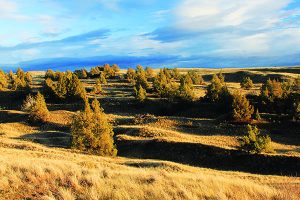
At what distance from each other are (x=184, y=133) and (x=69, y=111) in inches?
1206

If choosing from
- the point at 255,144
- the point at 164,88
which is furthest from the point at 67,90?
the point at 255,144

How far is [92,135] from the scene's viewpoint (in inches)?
1630

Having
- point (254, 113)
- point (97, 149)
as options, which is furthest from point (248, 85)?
point (97, 149)

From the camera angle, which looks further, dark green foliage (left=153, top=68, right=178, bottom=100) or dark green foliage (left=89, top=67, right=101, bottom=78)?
dark green foliage (left=89, top=67, right=101, bottom=78)

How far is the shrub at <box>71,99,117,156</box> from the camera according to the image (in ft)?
134

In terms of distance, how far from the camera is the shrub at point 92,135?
40.9 meters

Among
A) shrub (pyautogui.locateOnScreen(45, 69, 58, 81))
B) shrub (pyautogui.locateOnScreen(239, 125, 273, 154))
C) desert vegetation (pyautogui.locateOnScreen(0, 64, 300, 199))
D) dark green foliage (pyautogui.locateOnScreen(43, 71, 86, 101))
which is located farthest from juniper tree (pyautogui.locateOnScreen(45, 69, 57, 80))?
shrub (pyautogui.locateOnScreen(239, 125, 273, 154))

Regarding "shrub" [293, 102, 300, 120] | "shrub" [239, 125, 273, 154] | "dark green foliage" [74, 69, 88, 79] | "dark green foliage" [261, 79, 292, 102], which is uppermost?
"dark green foliage" [74, 69, 88, 79]

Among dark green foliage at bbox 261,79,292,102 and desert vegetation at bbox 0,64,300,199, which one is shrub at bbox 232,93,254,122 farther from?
A: dark green foliage at bbox 261,79,292,102

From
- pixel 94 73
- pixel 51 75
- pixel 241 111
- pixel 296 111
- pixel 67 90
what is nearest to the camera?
pixel 296 111

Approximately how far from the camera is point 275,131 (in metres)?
55.8

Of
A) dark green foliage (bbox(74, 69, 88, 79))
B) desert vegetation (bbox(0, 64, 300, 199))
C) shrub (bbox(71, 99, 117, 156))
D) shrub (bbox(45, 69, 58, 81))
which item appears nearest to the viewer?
desert vegetation (bbox(0, 64, 300, 199))

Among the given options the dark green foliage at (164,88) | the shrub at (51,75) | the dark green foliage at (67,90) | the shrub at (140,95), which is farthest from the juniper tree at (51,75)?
the shrub at (140,95)

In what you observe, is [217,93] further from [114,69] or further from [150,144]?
[114,69]
